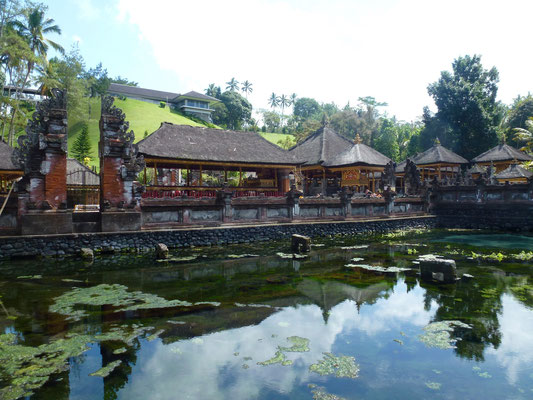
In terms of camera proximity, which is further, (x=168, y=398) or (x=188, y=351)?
(x=188, y=351)

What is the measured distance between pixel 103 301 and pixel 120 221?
6659 mm

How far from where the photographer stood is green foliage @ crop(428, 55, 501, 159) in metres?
41.8

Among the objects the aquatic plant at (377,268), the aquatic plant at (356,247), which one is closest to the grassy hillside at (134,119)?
the aquatic plant at (356,247)

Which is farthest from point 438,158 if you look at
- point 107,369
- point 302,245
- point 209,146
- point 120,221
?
point 107,369

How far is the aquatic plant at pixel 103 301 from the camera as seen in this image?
745 centimetres

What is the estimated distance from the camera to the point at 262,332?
645 centimetres

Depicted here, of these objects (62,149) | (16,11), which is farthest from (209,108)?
(62,149)

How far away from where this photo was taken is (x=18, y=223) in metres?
12.8

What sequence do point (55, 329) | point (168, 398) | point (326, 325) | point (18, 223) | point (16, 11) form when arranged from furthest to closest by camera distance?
1. point (16, 11)
2. point (18, 223)
3. point (326, 325)
4. point (55, 329)
5. point (168, 398)

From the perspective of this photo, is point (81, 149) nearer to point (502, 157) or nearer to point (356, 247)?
point (356, 247)

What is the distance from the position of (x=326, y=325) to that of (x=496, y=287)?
5540mm

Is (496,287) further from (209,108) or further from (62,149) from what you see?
(209,108)

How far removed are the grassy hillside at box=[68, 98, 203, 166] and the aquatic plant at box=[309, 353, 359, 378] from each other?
46688 mm

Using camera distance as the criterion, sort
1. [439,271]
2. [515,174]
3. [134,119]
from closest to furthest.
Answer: [439,271], [515,174], [134,119]
